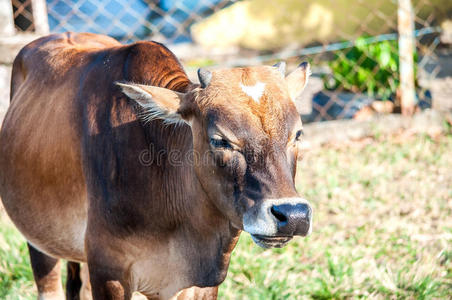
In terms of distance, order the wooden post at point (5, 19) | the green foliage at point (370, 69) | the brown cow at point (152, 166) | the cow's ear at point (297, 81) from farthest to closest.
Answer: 1. the green foliage at point (370, 69)
2. the wooden post at point (5, 19)
3. the cow's ear at point (297, 81)
4. the brown cow at point (152, 166)

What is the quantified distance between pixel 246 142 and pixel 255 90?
219 millimetres

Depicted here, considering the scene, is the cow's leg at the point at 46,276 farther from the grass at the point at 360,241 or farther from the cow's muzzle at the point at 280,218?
the cow's muzzle at the point at 280,218

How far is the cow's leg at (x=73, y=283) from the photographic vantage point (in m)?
3.60

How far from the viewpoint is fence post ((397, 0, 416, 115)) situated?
6.38 m

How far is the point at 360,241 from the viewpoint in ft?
14.0

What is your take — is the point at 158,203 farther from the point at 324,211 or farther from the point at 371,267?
the point at 324,211

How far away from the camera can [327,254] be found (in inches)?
157

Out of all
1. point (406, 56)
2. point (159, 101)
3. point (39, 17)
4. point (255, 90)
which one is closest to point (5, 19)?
point (39, 17)

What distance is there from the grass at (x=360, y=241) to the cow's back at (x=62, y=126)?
0.75 m

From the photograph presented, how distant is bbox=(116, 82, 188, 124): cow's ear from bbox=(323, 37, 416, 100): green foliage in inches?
178

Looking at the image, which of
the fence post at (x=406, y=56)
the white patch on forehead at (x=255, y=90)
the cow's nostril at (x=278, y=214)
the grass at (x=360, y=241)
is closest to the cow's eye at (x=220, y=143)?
the white patch on forehead at (x=255, y=90)

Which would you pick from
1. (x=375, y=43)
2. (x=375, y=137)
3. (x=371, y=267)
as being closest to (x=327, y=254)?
(x=371, y=267)

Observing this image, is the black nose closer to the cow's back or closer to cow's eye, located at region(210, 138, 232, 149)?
cow's eye, located at region(210, 138, 232, 149)

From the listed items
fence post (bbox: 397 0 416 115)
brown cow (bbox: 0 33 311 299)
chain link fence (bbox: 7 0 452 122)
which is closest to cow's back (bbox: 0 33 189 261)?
brown cow (bbox: 0 33 311 299)
